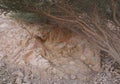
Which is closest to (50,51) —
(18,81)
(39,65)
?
(39,65)

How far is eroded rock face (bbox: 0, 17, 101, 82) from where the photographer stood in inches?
156

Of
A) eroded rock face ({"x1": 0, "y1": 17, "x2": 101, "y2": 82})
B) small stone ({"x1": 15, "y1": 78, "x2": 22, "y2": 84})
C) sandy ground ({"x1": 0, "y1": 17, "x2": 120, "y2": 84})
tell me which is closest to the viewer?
small stone ({"x1": 15, "y1": 78, "x2": 22, "y2": 84})

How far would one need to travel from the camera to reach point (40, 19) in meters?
4.58

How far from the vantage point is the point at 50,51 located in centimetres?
431

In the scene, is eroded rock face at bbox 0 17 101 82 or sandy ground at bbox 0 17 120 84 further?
eroded rock face at bbox 0 17 101 82

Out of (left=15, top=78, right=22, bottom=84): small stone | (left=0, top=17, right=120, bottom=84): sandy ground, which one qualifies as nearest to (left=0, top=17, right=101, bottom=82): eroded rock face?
(left=0, top=17, right=120, bottom=84): sandy ground

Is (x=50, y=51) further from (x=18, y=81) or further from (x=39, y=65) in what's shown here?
(x=18, y=81)

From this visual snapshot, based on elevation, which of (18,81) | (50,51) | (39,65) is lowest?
(18,81)

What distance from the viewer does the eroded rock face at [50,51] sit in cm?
396

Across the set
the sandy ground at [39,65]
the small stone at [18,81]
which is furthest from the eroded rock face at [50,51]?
the small stone at [18,81]

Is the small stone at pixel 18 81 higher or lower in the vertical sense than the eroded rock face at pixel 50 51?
lower

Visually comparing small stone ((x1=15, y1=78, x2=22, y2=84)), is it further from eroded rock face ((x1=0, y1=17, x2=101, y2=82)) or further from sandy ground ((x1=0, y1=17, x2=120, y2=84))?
eroded rock face ((x1=0, y1=17, x2=101, y2=82))

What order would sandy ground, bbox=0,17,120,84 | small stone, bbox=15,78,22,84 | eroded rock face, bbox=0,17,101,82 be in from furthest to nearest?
eroded rock face, bbox=0,17,101,82 → sandy ground, bbox=0,17,120,84 → small stone, bbox=15,78,22,84

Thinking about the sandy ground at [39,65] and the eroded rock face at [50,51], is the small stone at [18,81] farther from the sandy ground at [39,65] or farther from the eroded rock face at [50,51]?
the eroded rock face at [50,51]
